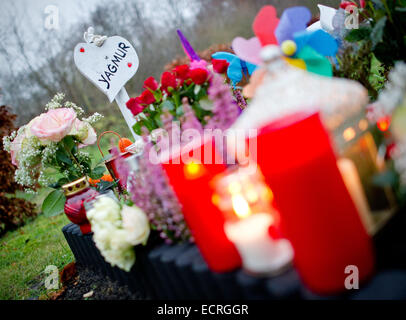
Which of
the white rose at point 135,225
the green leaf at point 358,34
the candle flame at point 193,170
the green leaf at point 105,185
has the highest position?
the green leaf at point 358,34

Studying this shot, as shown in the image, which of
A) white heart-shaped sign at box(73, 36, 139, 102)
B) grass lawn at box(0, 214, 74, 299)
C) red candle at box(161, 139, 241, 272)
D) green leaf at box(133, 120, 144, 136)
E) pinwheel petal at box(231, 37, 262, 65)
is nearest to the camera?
red candle at box(161, 139, 241, 272)

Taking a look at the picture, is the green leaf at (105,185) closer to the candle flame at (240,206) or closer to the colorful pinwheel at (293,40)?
the colorful pinwheel at (293,40)

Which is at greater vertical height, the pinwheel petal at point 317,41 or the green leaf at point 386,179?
the pinwheel petal at point 317,41

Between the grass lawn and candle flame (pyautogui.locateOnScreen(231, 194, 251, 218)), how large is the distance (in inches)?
72.8

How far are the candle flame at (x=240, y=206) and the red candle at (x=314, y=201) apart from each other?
124 millimetres

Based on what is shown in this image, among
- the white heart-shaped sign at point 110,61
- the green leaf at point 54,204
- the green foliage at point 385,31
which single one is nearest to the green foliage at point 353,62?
the green foliage at point 385,31

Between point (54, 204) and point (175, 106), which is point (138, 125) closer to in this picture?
point (175, 106)

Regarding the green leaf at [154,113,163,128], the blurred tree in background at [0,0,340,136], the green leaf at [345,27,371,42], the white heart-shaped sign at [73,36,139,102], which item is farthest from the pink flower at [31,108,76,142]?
the blurred tree in background at [0,0,340,136]

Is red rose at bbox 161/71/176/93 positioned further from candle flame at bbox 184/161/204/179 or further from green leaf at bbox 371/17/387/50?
green leaf at bbox 371/17/387/50

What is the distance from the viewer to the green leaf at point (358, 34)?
154 cm

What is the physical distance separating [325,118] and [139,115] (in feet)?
3.66

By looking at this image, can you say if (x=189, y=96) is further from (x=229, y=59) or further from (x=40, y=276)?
(x=40, y=276)

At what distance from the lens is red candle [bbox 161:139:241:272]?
1.11 m

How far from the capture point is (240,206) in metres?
0.98
